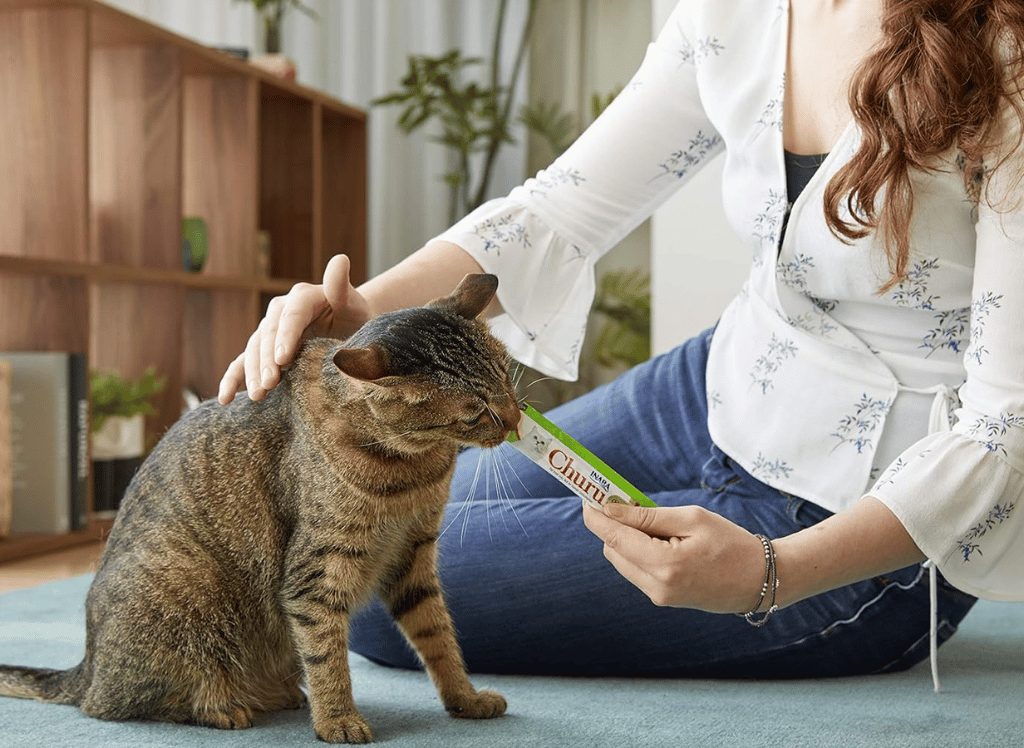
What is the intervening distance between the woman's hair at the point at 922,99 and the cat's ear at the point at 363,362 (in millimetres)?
544

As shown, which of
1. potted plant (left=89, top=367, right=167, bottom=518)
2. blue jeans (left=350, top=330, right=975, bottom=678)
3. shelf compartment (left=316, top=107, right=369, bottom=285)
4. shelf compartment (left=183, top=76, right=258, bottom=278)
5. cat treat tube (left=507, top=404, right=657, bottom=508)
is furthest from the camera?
shelf compartment (left=316, top=107, right=369, bottom=285)

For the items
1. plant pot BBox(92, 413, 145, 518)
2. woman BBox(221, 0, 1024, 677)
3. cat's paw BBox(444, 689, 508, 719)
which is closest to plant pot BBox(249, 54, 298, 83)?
plant pot BBox(92, 413, 145, 518)

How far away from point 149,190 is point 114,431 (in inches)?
27.8

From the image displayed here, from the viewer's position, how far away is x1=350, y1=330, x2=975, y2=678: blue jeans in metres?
1.36

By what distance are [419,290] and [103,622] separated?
529 mm

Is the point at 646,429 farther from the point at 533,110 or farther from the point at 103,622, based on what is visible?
the point at 533,110

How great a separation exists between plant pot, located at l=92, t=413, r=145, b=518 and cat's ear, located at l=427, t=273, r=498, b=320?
2.06 m

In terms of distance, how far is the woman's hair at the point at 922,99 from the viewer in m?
1.09

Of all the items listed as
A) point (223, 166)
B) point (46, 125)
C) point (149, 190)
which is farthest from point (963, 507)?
point (223, 166)

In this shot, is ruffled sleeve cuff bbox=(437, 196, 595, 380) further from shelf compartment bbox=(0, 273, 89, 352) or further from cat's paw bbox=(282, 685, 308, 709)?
shelf compartment bbox=(0, 273, 89, 352)

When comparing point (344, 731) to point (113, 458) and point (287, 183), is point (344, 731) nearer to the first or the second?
point (113, 458)

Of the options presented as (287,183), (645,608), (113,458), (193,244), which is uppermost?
(287,183)

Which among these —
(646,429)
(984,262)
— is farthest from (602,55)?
(984,262)

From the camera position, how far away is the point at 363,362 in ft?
3.03
